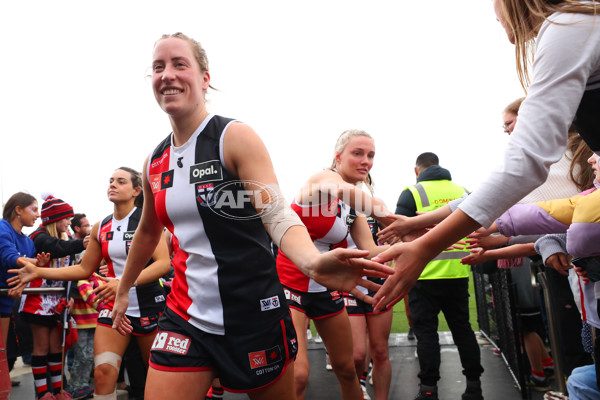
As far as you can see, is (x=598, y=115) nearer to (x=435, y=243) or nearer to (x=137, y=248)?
(x=435, y=243)

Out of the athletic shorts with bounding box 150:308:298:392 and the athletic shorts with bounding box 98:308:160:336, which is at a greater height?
the athletic shorts with bounding box 150:308:298:392

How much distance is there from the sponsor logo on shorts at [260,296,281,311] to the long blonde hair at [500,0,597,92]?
1307 mm

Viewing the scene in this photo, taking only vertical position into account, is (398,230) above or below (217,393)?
above

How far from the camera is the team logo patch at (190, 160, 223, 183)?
215 centimetres

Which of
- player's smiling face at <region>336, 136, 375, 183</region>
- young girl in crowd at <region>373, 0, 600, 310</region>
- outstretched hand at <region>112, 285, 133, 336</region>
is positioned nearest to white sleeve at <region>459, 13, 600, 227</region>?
young girl in crowd at <region>373, 0, 600, 310</region>

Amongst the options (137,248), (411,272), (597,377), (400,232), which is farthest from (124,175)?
(597,377)

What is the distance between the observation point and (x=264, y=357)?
2086mm

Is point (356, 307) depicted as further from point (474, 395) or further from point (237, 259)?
point (237, 259)

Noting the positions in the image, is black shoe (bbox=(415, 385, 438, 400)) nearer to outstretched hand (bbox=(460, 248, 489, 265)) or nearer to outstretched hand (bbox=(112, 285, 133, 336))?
outstretched hand (bbox=(460, 248, 489, 265))

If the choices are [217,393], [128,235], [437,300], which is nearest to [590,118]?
[437,300]

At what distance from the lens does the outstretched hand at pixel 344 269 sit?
166cm

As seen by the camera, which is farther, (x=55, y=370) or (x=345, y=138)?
(x=55, y=370)

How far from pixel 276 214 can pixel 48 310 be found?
4663 mm

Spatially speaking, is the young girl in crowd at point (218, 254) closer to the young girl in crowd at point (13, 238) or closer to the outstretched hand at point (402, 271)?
the outstretched hand at point (402, 271)
